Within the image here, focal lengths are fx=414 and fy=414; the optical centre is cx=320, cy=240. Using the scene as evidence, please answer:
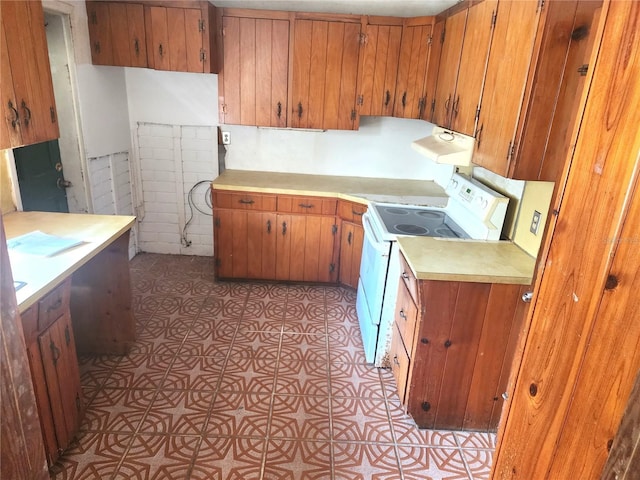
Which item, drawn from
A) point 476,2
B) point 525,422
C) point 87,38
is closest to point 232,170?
point 87,38

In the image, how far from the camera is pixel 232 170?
391cm

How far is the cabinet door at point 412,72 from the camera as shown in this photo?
312 centimetres

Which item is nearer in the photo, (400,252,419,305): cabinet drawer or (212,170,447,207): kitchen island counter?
(400,252,419,305): cabinet drawer

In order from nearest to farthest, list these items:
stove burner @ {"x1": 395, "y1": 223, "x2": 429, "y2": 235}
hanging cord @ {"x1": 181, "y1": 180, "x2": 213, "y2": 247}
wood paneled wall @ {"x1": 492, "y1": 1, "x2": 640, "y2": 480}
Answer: wood paneled wall @ {"x1": 492, "y1": 1, "x2": 640, "y2": 480} → stove burner @ {"x1": 395, "y1": 223, "x2": 429, "y2": 235} → hanging cord @ {"x1": 181, "y1": 180, "x2": 213, "y2": 247}

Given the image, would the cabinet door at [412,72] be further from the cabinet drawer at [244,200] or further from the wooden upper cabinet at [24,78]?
the wooden upper cabinet at [24,78]

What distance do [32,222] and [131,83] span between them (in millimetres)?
1927

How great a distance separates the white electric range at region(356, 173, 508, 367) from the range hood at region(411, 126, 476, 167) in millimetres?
262

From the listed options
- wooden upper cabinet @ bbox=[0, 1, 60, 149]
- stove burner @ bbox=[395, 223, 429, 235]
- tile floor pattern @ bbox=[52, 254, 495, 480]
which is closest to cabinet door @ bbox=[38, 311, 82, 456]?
tile floor pattern @ bbox=[52, 254, 495, 480]

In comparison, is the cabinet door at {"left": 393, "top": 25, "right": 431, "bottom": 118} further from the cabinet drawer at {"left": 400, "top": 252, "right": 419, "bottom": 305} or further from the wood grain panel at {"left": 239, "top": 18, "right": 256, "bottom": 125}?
the cabinet drawer at {"left": 400, "top": 252, "right": 419, "bottom": 305}

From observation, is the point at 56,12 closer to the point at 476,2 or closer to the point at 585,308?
the point at 476,2

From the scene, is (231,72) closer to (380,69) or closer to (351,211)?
(380,69)

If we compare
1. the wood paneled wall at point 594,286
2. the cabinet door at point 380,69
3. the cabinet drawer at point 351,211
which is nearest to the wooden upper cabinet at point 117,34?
the cabinet door at point 380,69

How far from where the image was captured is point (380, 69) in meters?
3.26

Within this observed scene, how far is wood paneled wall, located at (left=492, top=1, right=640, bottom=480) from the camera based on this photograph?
63 centimetres
